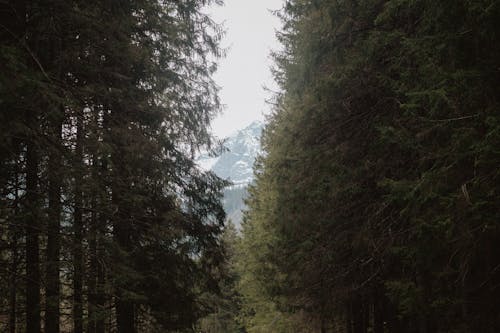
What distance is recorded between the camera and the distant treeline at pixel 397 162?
4648 millimetres

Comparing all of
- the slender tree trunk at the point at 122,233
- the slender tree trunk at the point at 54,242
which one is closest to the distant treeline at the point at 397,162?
the slender tree trunk at the point at 122,233

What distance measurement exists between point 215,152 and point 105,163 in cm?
354

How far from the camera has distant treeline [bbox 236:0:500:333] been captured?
4.65 metres

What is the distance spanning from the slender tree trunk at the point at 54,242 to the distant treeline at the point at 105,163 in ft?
0.08

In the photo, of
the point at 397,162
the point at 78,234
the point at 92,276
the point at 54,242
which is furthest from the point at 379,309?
the point at 54,242

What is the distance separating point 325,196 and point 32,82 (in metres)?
6.75

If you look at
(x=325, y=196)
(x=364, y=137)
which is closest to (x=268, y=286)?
(x=325, y=196)

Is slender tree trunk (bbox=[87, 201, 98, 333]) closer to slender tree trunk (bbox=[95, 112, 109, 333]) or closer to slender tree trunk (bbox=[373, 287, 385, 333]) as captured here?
slender tree trunk (bbox=[95, 112, 109, 333])

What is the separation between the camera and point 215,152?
462 inches

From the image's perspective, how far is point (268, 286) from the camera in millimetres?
16766

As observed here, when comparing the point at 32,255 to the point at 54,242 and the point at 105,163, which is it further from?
the point at 105,163

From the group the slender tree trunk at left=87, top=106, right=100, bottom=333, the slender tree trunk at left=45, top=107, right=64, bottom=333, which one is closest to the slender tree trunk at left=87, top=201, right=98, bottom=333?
the slender tree trunk at left=87, top=106, right=100, bottom=333

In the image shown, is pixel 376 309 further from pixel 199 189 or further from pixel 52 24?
pixel 52 24

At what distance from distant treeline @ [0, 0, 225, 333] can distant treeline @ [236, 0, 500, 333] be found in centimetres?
272
